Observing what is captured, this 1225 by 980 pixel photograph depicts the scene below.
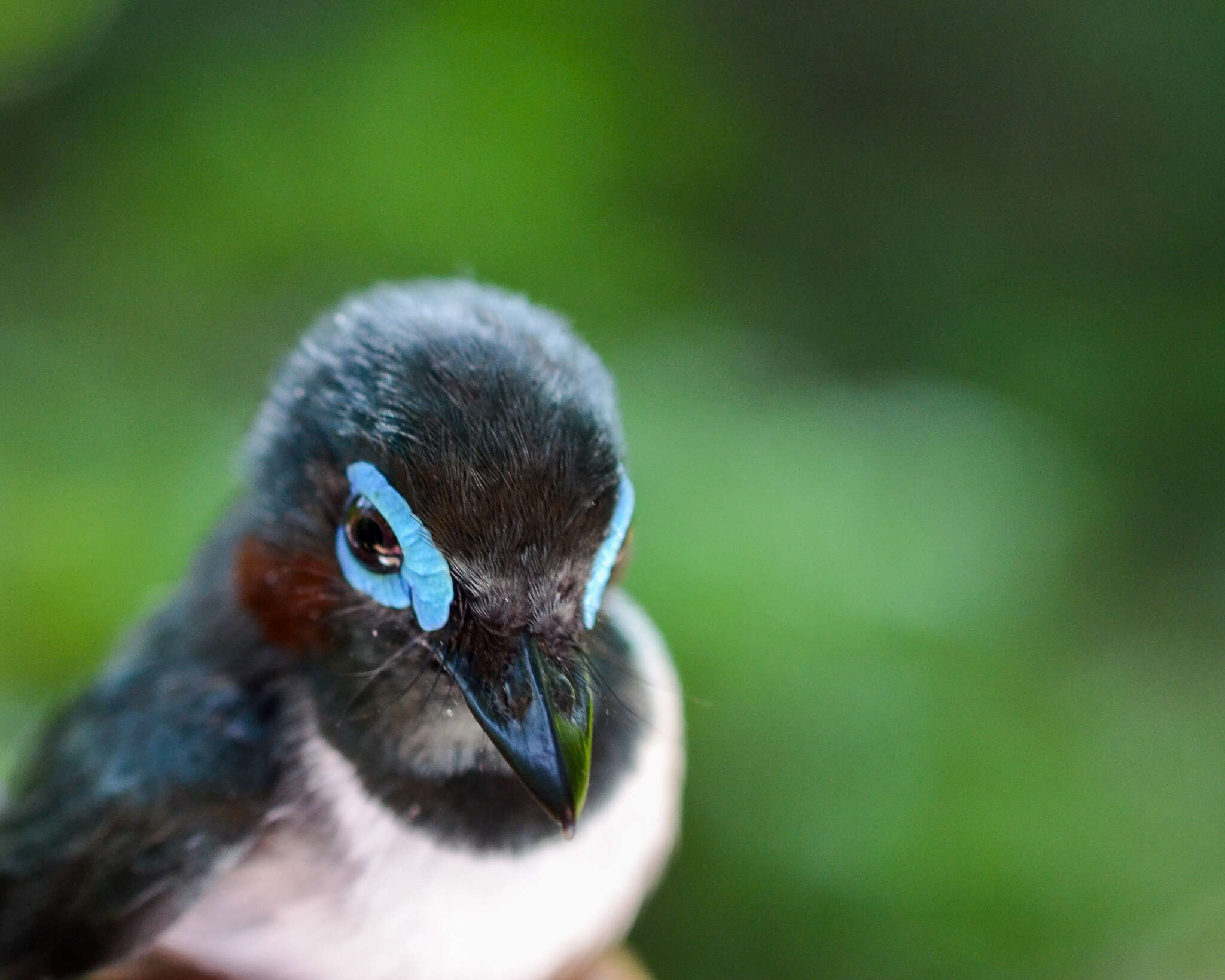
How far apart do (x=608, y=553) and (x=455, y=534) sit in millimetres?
263

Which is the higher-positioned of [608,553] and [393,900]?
[608,553]

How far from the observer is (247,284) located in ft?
18.0

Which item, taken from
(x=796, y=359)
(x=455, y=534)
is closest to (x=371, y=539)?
(x=455, y=534)

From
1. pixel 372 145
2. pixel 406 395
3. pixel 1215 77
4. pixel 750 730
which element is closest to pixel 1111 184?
pixel 1215 77

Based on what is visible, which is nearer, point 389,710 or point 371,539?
point 371,539

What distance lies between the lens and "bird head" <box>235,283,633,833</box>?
1.79 m

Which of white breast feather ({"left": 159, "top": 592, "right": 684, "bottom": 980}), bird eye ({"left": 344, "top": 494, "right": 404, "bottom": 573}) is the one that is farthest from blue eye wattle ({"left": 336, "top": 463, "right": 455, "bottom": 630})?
white breast feather ({"left": 159, "top": 592, "right": 684, "bottom": 980})

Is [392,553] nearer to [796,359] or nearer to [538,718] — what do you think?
[538,718]

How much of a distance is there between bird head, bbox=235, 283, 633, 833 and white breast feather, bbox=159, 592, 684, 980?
172 mm

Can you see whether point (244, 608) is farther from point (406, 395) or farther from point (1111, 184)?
point (1111, 184)

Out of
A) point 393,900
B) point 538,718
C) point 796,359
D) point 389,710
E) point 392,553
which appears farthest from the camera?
point 796,359

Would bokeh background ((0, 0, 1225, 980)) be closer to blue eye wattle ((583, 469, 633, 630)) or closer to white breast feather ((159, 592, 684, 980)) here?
white breast feather ((159, 592, 684, 980))

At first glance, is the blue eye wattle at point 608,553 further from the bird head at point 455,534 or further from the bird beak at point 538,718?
the bird beak at point 538,718

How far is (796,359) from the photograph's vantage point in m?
5.83
